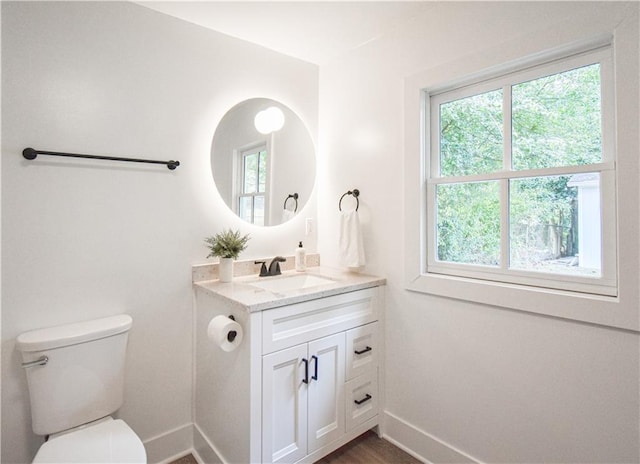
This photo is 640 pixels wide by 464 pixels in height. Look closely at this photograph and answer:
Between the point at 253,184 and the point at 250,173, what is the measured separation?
0.23 ft

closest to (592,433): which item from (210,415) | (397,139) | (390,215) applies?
(390,215)

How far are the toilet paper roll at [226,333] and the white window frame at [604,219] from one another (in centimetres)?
94

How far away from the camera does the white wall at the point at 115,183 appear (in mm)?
1412

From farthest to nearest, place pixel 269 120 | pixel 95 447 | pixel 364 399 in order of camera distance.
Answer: pixel 269 120 → pixel 364 399 → pixel 95 447

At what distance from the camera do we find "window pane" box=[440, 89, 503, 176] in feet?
5.23

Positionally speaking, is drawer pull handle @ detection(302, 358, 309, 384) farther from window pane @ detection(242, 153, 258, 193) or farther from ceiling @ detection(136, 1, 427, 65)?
ceiling @ detection(136, 1, 427, 65)

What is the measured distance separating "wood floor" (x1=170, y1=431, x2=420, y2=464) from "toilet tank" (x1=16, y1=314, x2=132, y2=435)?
63cm

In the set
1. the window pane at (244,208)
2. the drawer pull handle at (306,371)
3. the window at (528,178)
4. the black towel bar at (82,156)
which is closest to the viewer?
the window at (528,178)

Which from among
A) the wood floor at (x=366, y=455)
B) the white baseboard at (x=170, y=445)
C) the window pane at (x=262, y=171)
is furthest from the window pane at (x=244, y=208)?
the wood floor at (x=366, y=455)

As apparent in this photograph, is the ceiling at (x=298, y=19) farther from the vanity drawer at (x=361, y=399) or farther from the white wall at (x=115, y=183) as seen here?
the vanity drawer at (x=361, y=399)

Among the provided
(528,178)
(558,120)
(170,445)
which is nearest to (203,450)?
(170,445)

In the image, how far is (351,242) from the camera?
6.70ft

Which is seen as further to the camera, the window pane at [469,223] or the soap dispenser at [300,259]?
the soap dispenser at [300,259]

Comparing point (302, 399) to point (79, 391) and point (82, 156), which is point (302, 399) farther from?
point (82, 156)
